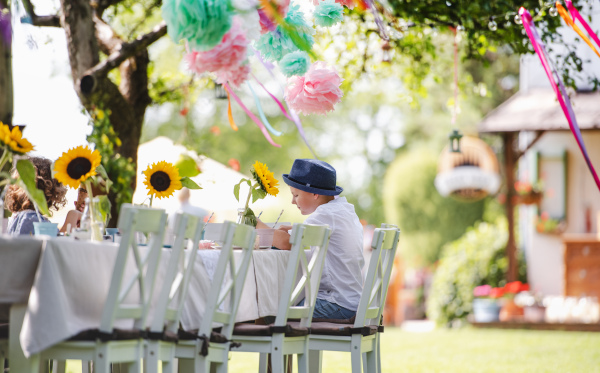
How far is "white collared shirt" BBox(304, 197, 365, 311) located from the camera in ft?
13.6

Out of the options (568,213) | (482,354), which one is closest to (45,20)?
(482,354)

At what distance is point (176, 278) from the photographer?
10.1ft


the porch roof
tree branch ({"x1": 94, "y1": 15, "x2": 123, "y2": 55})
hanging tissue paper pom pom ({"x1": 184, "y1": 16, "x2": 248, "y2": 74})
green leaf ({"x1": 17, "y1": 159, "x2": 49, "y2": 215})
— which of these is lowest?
green leaf ({"x1": 17, "y1": 159, "x2": 49, "y2": 215})

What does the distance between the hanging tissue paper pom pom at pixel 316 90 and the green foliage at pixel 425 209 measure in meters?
17.2

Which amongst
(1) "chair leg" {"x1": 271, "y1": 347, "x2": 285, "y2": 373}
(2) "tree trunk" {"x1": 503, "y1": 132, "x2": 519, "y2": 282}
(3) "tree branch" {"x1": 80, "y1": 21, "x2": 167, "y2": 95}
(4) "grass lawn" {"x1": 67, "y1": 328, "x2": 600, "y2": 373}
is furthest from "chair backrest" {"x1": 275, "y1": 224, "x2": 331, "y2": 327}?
(2) "tree trunk" {"x1": 503, "y1": 132, "x2": 519, "y2": 282}

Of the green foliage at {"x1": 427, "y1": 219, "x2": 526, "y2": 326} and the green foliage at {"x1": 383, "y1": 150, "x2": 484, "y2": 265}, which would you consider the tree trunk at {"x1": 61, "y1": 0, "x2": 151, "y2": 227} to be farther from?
the green foliage at {"x1": 383, "y1": 150, "x2": 484, "y2": 265}

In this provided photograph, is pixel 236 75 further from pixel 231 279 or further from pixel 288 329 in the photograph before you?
pixel 288 329

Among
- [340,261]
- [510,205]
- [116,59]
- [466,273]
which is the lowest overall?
[340,261]

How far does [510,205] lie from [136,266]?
1019 cm

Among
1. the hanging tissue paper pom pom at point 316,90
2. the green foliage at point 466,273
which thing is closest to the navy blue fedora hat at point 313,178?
the hanging tissue paper pom pom at point 316,90

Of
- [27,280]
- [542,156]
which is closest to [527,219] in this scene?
[542,156]

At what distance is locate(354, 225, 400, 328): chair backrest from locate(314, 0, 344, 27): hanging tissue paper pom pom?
124 centimetres

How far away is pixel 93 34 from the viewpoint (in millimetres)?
6195

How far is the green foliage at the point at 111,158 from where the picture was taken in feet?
19.1
